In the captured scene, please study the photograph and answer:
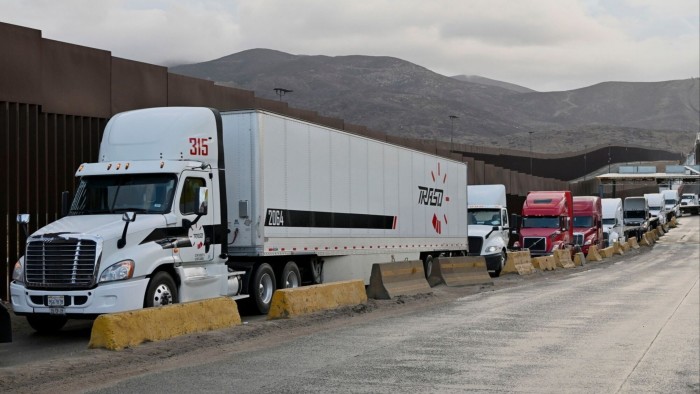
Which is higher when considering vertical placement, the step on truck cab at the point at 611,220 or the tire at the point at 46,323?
the step on truck cab at the point at 611,220

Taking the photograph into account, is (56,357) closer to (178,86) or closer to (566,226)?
(178,86)

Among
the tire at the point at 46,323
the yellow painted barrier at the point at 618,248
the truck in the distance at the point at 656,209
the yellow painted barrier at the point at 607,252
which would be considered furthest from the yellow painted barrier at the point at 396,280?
the truck in the distance at the point at 656,209

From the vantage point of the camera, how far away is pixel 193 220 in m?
15.1

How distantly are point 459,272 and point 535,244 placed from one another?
1517 cm

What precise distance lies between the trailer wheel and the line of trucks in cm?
2

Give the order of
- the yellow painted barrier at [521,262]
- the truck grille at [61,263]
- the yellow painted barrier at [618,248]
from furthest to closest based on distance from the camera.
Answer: the yellow painted barrier at [618,248]
the yellow painted barrier at [521,262]
the truck grille at [61,263]

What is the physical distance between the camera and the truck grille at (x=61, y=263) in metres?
13.3

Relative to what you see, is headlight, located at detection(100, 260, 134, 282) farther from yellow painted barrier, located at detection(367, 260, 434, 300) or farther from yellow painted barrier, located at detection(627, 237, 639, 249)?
yellow painted barrier, located at detection(627, 237, 639, 249)

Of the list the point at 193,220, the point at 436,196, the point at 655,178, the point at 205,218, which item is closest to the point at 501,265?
the point at 436,196

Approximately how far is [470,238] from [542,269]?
448 cm

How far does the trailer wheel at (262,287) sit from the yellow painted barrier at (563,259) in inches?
897

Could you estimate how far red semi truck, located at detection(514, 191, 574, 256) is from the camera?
39.6 m

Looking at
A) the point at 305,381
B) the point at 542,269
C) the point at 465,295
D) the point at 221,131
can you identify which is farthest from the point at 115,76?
the point at 542,269

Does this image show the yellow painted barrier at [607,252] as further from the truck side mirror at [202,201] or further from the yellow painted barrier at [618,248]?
the truck side mirror at [202,201]
